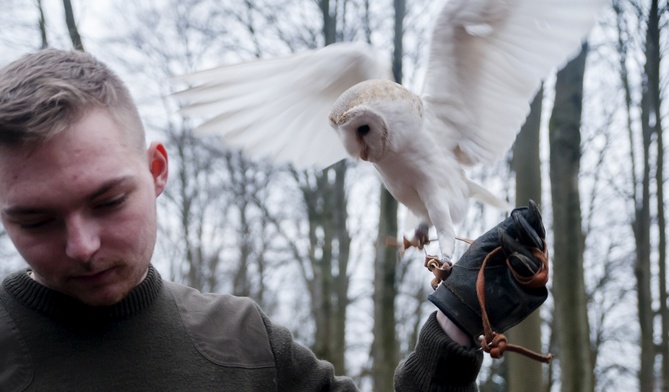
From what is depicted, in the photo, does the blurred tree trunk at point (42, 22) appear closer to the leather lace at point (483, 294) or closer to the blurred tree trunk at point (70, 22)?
the blurred tree trunk at point (70, 22)

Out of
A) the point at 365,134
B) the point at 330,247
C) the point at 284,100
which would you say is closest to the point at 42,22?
the point at 284,100

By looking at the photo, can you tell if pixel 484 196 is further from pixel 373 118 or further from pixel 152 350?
pixel 152 350

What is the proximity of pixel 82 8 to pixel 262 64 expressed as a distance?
4.50m

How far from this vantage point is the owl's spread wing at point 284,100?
2.44 m

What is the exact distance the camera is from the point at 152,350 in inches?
62.0

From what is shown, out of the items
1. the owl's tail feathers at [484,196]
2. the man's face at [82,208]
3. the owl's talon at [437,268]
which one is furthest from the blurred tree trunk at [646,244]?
the man's face at [82,208]

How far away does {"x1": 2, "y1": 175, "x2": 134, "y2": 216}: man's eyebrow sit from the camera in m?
1.33

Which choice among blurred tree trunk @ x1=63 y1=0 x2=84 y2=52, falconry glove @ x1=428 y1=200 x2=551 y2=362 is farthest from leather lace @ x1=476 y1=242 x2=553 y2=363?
blurred tree trunk @ x1=63 y1=0 x2=84 y2=52

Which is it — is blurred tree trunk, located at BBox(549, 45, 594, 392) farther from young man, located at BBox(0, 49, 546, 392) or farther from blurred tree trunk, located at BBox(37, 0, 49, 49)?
blurred tree trunk, located at BBox(37, 0, 49, 49)

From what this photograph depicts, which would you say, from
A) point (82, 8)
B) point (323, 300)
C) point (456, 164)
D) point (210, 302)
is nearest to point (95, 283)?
point (210, 302)

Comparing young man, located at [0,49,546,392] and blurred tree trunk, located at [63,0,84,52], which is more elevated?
blurred tree trunk, located at [63,0,84,52]

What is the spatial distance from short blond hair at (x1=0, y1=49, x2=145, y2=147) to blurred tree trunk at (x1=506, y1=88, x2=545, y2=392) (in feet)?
12.6

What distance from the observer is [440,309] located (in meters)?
1.58

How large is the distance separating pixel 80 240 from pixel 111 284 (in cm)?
16
